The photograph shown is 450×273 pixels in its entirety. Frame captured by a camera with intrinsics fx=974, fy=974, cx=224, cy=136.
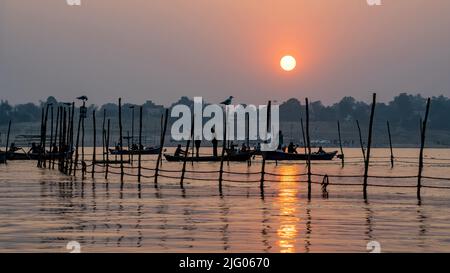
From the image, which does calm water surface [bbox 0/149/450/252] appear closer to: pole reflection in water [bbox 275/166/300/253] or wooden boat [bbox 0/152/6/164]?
pole reflection in water [bbox 275/166/300/253]

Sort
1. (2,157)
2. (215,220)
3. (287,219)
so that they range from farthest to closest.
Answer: (2,157), (287,219), (215,220)

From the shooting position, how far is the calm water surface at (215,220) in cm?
1978

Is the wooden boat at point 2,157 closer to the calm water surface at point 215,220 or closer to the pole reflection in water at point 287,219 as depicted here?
the calm water surface at point 215,220

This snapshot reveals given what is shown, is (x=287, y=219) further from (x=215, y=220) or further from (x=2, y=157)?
(x=2, y=157)

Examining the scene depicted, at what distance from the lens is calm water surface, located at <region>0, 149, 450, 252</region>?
19.8m

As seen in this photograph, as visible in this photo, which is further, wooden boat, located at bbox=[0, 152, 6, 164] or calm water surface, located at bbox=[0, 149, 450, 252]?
wooden boat, located at bbox=[0, 152, 6, 164]

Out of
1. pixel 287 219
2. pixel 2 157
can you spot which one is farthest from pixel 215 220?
pixel 2 157

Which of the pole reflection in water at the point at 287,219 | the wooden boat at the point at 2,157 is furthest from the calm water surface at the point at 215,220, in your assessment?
the wooden boat at the point at 2,157

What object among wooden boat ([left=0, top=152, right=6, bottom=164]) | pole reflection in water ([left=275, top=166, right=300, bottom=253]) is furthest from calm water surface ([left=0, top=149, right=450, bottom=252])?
wooden boat ([left=0, top=152, right=6, bottom=164])

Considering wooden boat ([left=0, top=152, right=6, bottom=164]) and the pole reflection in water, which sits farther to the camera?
wooden boat ([left=0, top=152, right=6, bottom=164])

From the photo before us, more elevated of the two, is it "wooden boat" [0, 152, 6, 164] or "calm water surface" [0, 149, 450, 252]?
"wooden boat" [0, 152, 6, 164]

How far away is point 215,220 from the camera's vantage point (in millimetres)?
25203
